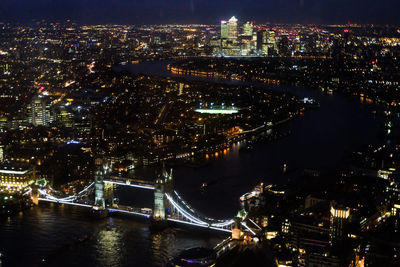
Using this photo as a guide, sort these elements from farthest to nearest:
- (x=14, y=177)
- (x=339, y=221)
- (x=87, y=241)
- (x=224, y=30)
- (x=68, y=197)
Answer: (x=224, y=30), (x=14, y=177), (x=68, y=197), (x=339, y=221), (x=87, y=241)

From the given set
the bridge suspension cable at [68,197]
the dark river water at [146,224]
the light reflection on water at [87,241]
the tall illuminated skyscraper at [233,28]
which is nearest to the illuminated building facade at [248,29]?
the tall illuminated skyscraper at [233,28]

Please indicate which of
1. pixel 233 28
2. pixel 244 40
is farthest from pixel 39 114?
pixel 233 28

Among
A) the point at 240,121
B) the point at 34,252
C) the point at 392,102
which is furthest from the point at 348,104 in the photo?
the point at 34,252

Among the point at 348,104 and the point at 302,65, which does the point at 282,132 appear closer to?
the point at 348,104

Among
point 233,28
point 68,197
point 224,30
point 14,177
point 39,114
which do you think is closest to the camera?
point 68,197

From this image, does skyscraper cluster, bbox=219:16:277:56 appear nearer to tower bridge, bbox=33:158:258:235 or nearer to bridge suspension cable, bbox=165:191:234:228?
tower bridge, bbox=33:158:258:235

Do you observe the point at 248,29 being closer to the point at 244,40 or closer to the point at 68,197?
the point at 244,40
